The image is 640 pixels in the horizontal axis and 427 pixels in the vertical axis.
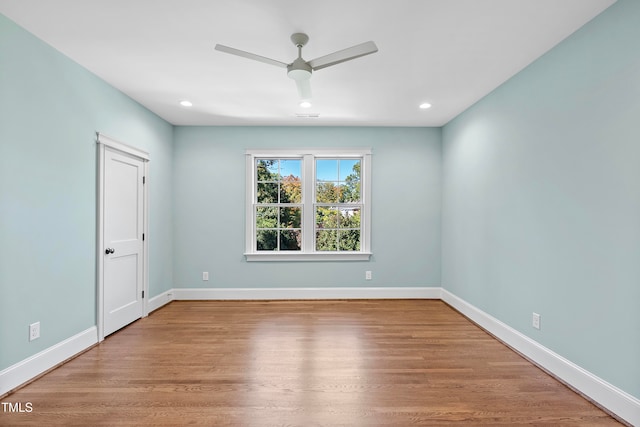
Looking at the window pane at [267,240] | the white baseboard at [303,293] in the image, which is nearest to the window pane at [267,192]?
the window pane at [267,240]

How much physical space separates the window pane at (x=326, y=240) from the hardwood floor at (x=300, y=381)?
1.40 m

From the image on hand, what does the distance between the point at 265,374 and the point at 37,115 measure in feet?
8.81

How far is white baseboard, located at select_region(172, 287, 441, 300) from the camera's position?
4.55 metres

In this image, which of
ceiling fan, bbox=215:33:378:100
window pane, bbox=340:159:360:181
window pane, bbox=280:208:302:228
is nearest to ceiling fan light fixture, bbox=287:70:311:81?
ceiling fan, bbox=215:33:378:100

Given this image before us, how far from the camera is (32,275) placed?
91.7 inches

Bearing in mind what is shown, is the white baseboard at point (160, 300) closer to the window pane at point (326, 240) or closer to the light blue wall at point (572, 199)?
the window pane at point (326, 240)

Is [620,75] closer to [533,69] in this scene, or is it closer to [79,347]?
[533,69]

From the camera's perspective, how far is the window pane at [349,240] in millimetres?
4742

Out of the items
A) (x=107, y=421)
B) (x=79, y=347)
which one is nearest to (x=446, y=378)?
(x=107, y=421)

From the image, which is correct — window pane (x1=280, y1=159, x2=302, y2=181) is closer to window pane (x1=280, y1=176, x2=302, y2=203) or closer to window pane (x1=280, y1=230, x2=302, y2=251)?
window pane (x1=280, y1=176, x2=302, y2=203)

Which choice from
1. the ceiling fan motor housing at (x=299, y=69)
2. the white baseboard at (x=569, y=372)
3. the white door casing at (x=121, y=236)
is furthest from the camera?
the white door casing at (x=121, y=236)

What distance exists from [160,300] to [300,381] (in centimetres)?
280

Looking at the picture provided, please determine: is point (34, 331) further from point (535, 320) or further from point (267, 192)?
point (535, 320)

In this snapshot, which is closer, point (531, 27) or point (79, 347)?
point (531, 27)
